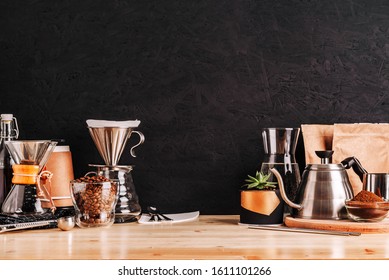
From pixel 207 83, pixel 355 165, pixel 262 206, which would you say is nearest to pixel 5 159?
pixel 207 83

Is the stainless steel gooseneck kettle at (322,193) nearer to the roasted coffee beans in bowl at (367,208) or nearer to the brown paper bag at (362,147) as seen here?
the roasted coffee beans in bowl at (367,208)

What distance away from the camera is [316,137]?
6.82ft

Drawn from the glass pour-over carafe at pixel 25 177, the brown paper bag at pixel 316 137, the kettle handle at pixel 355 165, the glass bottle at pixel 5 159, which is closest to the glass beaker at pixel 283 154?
the brown paper bag at pixel 316 137

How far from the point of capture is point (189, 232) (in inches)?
67.7

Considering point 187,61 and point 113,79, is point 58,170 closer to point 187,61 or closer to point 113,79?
point 113,79

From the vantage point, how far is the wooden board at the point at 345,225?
A: 1.68 meters

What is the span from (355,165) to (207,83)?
0.60m

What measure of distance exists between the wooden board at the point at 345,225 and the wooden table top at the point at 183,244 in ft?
0.08

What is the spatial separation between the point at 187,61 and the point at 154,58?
0.12m

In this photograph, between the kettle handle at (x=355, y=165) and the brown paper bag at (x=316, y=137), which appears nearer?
the kettle handle at (x=355, y=165)
